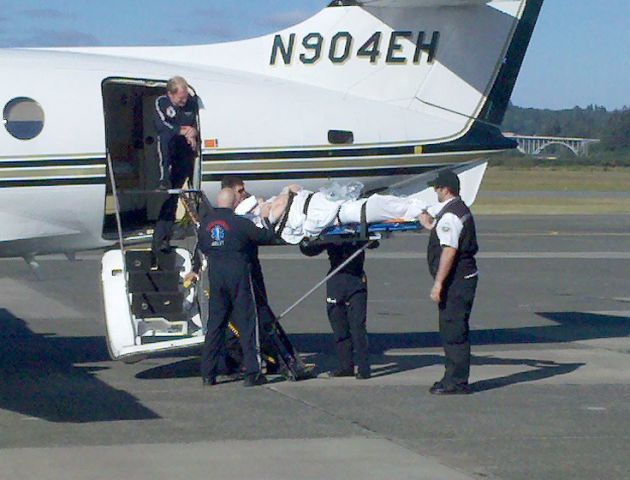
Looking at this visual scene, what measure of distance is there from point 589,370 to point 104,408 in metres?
4.77

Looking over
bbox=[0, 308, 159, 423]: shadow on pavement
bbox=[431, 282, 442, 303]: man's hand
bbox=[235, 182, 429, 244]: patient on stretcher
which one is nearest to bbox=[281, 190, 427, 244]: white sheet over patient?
bbox=[235, 182, 429, 244]: patient on stretcher

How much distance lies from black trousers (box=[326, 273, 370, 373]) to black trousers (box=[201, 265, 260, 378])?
81 cm

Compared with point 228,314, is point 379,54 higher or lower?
higher

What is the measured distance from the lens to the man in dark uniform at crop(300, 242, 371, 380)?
10.6 metres

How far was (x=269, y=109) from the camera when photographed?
36.7 ft

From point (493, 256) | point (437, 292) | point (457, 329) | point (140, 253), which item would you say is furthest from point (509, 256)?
point (437, 292)

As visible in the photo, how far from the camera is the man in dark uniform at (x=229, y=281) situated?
10.2 metres

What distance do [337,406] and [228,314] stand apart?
4.73ft

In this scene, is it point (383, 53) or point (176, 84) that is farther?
point (383, 53)

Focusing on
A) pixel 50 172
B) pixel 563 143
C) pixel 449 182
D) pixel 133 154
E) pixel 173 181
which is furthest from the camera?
pixel 563 143

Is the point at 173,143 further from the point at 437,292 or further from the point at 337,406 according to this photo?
the point at 337,406

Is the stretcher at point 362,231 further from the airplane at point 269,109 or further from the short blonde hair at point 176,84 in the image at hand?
the short blonde hair at point 176,84

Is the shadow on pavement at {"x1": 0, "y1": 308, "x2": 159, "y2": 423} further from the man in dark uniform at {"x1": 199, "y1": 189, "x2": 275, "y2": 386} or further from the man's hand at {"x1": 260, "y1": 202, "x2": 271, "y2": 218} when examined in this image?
the man's hand at {"x1": 260, "y1": 202, "x2": 271, "y2": 218}

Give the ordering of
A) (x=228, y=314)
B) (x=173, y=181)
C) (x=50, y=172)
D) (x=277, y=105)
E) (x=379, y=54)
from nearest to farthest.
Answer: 1. (x=228, y=314)
2. (x=50, y=172)
3. (x=173, y=181)
4. (x=277, y=105)
5. (x=379, y=54)
